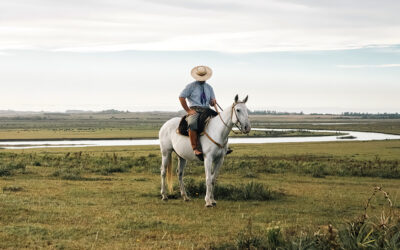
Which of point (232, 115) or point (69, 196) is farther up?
point (232, 115)

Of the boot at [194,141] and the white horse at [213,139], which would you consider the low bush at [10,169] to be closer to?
the white horse at [213,139]

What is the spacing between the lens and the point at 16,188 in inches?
537

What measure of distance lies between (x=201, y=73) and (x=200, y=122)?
53.2 inches

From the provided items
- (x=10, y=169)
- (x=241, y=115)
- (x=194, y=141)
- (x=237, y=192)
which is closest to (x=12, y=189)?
(x=10, y=169)

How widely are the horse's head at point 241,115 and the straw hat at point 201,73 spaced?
1.21 meters

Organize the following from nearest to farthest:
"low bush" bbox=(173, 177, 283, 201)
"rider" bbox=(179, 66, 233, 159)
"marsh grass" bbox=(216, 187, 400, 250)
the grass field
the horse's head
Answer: "marsh grass" bbox=(216, 187, 400, 250) < the grass field < the horse's head < "rider" bbox=(179, 66, 233, 159) < "low bush" bbox=(173, 177, 283, 201)

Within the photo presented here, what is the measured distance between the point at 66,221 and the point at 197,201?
165 inches

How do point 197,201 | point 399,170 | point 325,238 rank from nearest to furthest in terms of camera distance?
point 325,238 → point 197,201 → point 399,170

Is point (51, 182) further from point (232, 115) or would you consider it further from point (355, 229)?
point (355, 229)

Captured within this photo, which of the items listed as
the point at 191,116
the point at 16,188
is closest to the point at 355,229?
the point at 191,116

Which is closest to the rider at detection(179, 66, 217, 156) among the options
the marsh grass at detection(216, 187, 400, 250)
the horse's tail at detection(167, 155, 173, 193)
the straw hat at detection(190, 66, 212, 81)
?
the straw hat at detection(190, 66, 212, 81)

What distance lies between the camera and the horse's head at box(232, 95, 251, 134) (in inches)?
424

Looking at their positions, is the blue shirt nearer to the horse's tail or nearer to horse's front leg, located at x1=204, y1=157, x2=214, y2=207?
horse's front leg, located at x1=204, y1=157, x2=214, y2=207

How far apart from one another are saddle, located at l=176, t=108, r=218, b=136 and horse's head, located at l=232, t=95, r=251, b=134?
0.82 metres
